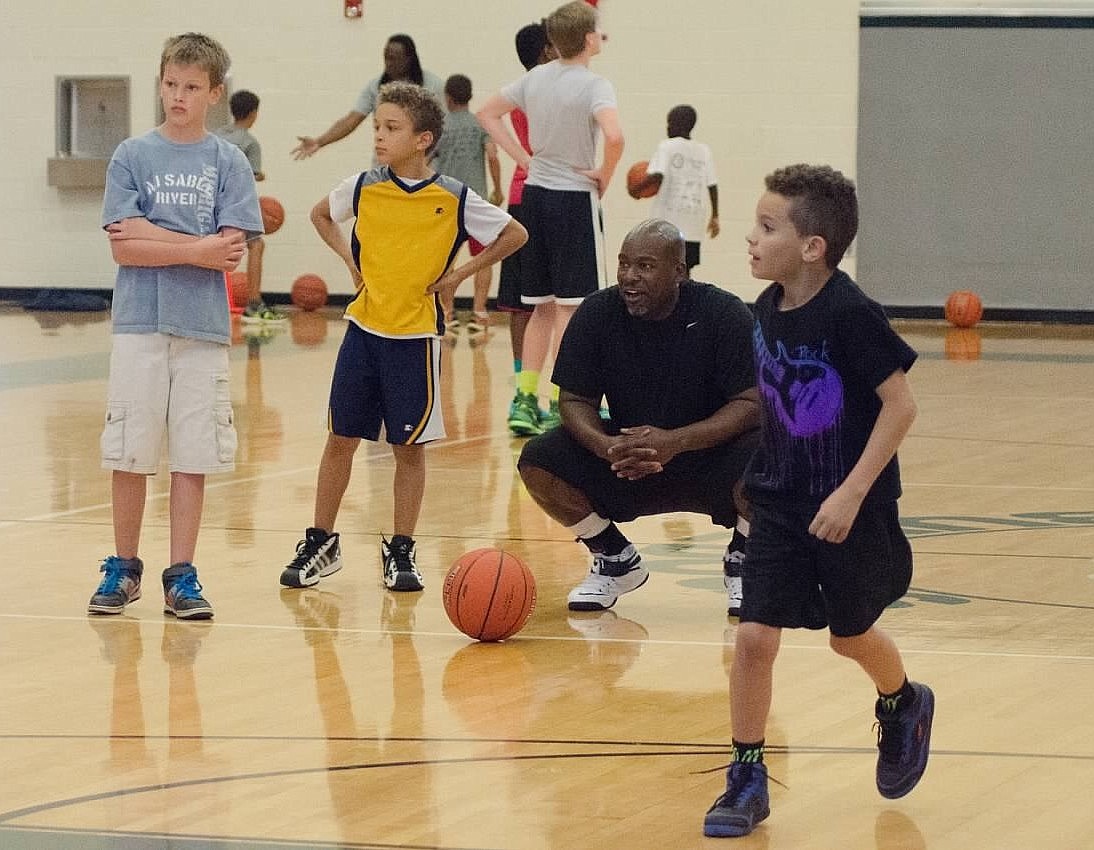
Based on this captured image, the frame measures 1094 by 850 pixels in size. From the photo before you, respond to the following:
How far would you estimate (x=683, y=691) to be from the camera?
477cm

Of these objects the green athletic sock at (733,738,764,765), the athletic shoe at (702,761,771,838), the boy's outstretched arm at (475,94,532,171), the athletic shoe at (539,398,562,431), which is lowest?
the athletic shoe at (702,761,771,838)

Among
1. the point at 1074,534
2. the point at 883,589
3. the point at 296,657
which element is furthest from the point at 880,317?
the point at 1074,534

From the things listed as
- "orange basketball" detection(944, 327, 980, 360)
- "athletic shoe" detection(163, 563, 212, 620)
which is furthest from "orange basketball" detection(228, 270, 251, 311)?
"athletic shoe" detection(163, 563, 212, 620)

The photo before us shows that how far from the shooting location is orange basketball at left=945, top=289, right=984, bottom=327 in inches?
670

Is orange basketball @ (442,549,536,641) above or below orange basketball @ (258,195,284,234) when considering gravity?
below

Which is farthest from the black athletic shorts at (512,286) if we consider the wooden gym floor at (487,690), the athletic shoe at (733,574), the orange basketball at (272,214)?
the orange basketball at (272,214)

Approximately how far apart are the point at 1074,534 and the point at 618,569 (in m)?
1.98

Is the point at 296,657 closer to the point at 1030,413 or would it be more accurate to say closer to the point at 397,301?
the point at 397,301

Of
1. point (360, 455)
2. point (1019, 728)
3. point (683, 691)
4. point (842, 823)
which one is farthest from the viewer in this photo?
point (360, 455)

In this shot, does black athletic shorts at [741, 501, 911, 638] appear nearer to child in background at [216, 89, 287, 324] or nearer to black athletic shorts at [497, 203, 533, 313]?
black athletic shorts at [497, 203, 533, 313]

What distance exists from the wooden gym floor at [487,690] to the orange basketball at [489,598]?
64mm

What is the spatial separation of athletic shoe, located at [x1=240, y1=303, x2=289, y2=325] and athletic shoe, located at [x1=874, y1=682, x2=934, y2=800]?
1258cm

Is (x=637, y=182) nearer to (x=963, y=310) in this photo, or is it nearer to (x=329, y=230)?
(x=963, y=310)

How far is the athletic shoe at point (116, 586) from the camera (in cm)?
554
